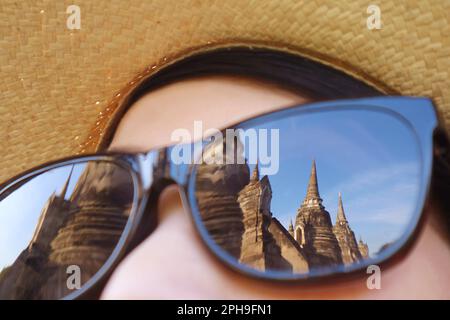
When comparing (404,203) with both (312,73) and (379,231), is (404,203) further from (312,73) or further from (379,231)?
(312,73)

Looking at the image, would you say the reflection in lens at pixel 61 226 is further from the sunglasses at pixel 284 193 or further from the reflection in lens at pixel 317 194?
the reflection in lens at pixel 317 194

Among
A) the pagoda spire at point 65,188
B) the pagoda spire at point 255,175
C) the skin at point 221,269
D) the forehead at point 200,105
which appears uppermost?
the forehead at point 200,105

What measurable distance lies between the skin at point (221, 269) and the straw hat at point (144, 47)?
0.12 m

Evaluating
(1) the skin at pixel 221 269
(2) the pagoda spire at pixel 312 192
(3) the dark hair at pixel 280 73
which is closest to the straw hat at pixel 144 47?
(3) the dark hair at pixel 280 73

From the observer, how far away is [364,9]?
0.78 metres

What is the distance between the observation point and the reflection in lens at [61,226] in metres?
0.70

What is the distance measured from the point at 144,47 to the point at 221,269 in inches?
17.2

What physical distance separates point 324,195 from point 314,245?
0.06 m

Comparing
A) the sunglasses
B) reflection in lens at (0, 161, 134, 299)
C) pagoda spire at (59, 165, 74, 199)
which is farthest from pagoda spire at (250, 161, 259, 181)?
pagoda spire at (59, 165, 74, 199)

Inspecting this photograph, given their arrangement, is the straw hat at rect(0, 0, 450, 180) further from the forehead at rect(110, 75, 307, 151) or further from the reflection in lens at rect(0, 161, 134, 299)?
the reflection in lens at rect(0, 161, 134, 299)

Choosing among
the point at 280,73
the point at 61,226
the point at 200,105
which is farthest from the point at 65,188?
the point at 280,73

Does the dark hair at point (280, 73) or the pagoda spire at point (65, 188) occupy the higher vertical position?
the dark hair at point (280, 73)

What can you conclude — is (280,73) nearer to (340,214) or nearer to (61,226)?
(340,214)

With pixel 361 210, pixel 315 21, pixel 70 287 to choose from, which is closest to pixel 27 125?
pixel 70 287
